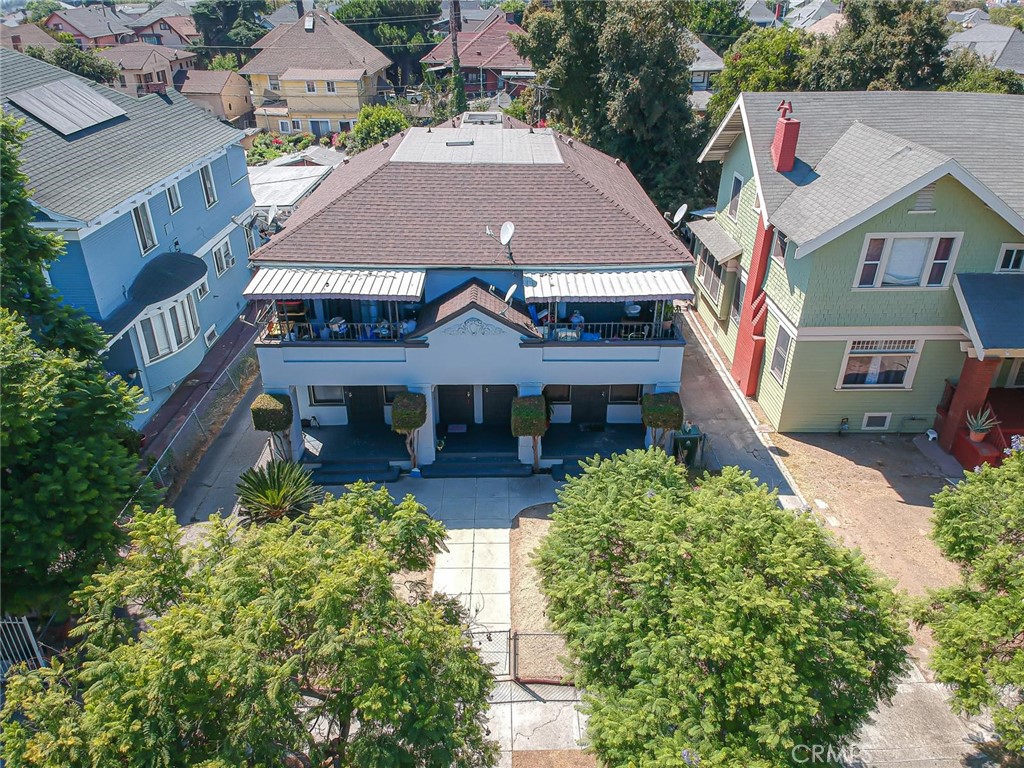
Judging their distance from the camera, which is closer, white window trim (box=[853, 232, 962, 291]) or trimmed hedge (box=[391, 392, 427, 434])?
trimmed hedge (box=[391, 392, 427, 434])

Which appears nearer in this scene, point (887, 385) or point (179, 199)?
point (887, 385)

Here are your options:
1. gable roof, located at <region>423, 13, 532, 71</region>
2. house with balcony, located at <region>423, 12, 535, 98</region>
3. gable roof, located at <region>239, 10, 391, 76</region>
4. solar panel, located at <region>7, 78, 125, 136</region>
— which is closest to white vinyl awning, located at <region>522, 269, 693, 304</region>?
solar panel, located at <region>7, 78, 125, 136</region>

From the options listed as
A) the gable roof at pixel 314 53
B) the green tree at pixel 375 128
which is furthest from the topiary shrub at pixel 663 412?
the gable roof at pixel 314 53

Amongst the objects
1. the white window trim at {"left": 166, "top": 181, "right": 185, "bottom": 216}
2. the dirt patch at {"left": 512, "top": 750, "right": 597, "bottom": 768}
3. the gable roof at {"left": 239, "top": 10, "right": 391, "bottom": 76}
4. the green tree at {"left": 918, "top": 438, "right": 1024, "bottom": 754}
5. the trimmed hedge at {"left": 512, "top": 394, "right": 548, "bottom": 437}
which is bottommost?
the dirt patch at {"left": 512, "top": 750, "right": 597, "bottom": 768}

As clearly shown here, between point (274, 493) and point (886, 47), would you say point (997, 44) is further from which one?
point (274, 493)

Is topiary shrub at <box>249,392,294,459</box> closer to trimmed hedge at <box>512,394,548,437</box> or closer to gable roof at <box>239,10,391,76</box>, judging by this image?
trimmed hedge at <box>512,394,548,437</box>

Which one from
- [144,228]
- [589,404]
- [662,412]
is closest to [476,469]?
[589,404]
